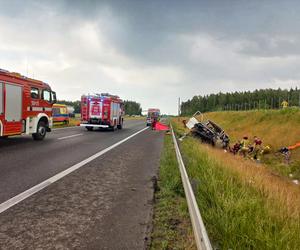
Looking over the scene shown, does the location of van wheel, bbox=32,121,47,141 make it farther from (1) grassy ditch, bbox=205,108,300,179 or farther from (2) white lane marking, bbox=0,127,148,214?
(1) grassy ditch, bbox=205,108,300,179

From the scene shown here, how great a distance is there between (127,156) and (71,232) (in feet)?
24.7

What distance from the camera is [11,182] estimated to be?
659 centimetres

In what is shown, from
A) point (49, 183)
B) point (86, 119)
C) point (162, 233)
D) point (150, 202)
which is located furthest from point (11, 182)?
point (86, 119)

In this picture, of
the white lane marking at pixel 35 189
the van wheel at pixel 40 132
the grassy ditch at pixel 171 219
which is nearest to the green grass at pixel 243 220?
the grassy ditch at pixel 171 219

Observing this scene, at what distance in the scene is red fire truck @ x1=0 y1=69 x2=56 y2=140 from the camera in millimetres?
12789

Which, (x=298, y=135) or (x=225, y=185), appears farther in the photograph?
(x=298, y=135)

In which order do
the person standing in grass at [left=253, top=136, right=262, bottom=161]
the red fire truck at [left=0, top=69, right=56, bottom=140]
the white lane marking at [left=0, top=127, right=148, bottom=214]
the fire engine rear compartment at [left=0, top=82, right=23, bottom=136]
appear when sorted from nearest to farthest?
the white lane marking at [left=0, top=127, right=148, bottom=214]
the fire engine rear compartment at [left=0, top=82, right=23, bottom=136]
the red fire truck at [left=0, top=69, right=56, bottom=140]
the person standing in grass at [left=253, top=136, right=262, bottom=161]

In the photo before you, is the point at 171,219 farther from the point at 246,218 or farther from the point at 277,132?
the point at 277,132

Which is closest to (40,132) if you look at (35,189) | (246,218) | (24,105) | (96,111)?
(24,105)

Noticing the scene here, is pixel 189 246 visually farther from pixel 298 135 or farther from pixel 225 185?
pixel 298 135

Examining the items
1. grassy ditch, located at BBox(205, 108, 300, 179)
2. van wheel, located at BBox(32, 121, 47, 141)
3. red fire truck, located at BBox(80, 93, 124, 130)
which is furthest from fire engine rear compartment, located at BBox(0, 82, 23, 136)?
red fire truck, located at BBox(80, 93, 124, 130)

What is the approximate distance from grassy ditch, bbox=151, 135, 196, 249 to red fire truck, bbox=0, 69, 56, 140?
839 cm

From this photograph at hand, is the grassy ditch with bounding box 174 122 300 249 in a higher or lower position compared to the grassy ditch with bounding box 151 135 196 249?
higher

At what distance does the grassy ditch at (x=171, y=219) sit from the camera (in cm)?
390
